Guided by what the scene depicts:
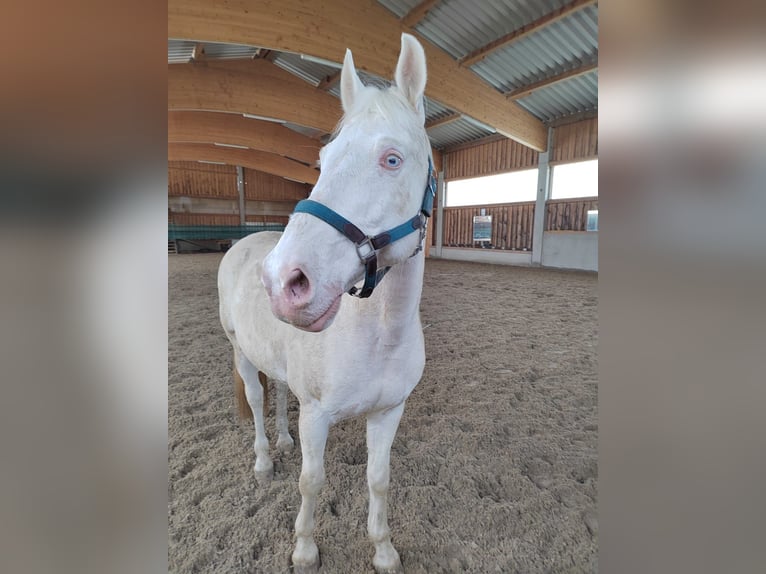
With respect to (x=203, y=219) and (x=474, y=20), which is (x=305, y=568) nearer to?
(x=474, y=20)

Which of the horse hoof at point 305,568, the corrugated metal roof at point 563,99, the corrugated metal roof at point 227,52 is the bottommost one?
the horse hoof at point 305,568

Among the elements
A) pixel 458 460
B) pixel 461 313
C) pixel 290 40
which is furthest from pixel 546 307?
pixel 290 40

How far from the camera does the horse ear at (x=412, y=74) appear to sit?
0.94m

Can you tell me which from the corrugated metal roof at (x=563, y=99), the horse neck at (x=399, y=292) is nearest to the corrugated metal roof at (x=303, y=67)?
the corrugated metal roof at (x=563, y=99)

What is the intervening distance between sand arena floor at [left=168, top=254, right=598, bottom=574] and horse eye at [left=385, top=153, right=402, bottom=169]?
4.71ft

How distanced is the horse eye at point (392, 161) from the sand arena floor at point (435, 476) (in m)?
1.44

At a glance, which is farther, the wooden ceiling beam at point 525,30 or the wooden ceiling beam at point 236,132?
the wooden ceiling beam at point 236,132

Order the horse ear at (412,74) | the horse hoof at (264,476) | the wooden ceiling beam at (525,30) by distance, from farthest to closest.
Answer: the wooden ceiling beam at (525,30) → the horse hoof at (264,476) → the horse ear at (412,74)

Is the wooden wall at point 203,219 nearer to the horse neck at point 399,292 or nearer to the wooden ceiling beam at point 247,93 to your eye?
the wooden ceiling beam at point 247,93

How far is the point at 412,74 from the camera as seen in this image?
959 millimetres

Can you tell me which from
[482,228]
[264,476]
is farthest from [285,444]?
[482,228]

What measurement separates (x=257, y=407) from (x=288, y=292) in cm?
146
